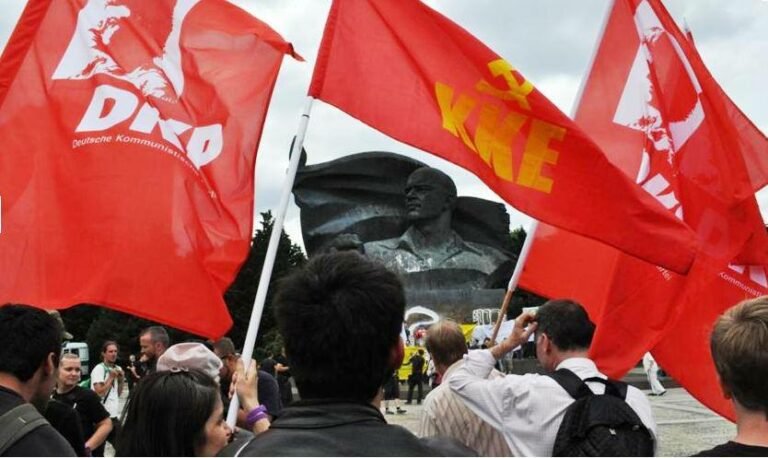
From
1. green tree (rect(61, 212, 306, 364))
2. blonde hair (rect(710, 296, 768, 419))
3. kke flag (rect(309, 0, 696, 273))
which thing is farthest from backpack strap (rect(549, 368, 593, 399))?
green tree (rect(61, 212, 306, 364))

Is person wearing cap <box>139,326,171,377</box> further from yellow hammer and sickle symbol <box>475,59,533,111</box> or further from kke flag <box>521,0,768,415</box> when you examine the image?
yellow hammer and sickle symbol <box>475,59,533,111</box>

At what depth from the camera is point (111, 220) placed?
4551 mm

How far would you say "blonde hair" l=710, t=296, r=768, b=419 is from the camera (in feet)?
7.00

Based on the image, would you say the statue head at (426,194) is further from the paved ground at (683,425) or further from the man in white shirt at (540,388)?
the man in white shirt at (540,388)

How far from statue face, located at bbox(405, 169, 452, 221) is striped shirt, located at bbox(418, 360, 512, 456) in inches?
763

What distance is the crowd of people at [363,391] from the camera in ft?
5.39

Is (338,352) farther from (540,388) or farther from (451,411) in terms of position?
(451,411)

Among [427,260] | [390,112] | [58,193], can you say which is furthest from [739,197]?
[427,260]

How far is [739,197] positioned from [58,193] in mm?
4114

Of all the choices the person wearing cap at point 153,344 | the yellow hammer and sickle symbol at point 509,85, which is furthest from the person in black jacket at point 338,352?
the person wearing cap at point 153,344

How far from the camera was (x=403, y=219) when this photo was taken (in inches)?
944

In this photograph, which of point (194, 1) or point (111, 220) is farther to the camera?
point (194, 1)

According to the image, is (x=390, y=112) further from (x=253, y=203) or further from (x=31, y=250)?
(x=31, y=250)

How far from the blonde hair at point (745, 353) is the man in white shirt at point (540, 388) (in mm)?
1138
